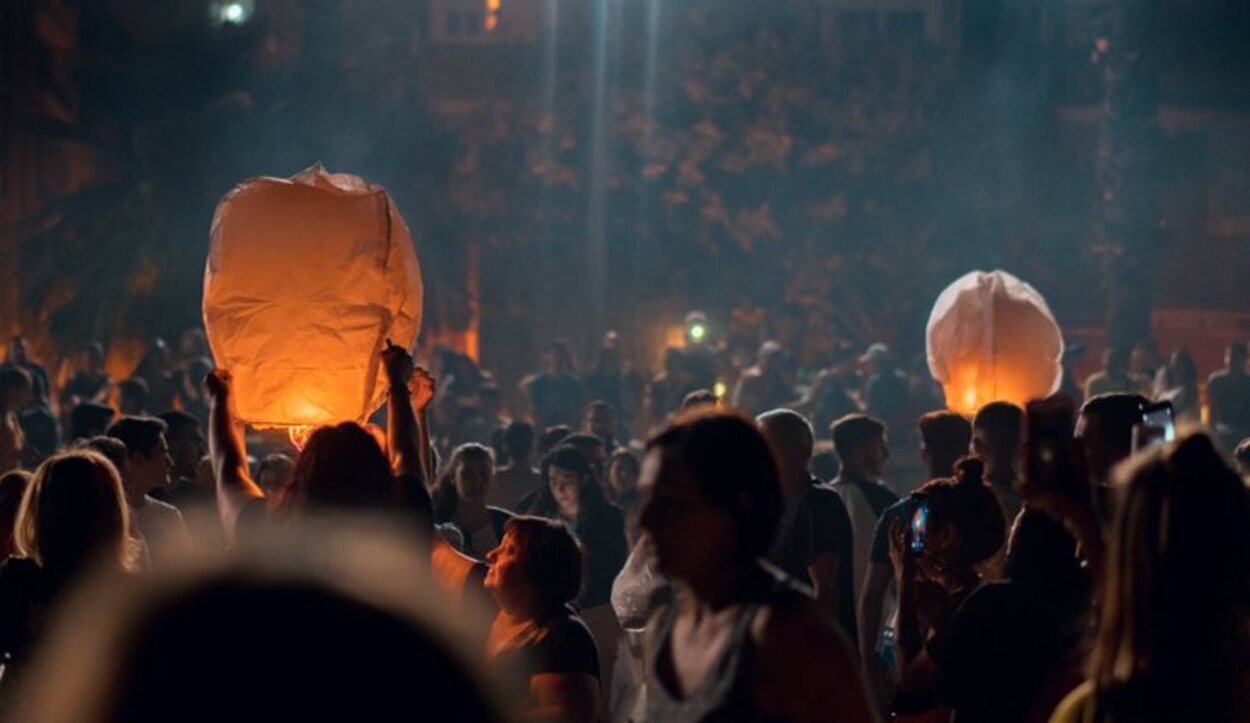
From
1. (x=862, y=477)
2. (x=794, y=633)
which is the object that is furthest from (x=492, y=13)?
(x=794, y=633)

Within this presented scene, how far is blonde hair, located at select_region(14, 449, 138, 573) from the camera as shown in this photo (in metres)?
5.14

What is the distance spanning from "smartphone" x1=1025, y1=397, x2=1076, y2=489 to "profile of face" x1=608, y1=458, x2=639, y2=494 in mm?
7817

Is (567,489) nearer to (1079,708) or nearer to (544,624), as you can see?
(544,624)

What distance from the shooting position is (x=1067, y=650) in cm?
471

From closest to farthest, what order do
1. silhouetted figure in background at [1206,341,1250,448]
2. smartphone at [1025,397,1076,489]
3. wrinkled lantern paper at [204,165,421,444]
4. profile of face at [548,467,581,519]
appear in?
smartphone at [1025,397,1076,489] < wrinkled lantern paper at [204,165,421,444] < profile of face at [548,467,581,519] < silhouetted figure in background at [1206,341,1250,448]

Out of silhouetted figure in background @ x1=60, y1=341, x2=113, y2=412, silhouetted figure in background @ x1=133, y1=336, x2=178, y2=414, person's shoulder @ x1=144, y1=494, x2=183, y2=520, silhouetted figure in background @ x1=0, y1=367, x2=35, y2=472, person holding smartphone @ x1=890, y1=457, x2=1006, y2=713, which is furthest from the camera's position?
silhouetted figure in background @ x1=133, y1=336, x2=178, y2=414

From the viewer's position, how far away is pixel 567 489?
31.4 feet

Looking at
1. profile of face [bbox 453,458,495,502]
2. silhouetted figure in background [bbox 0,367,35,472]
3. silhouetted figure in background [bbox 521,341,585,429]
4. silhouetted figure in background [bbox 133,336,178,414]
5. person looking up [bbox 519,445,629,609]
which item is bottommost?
silhouetted figure in background [bbox 133,336,178,414]

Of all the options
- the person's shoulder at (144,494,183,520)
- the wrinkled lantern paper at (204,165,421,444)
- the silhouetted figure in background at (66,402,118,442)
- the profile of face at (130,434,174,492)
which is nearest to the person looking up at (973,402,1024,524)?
the wrinkled lantern paper at (204,165,421,444)

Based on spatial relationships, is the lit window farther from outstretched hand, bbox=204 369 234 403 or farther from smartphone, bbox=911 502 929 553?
smartphone, bbox=911 502 929 553

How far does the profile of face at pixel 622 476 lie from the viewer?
38.2 feet

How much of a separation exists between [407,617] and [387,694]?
7 cm

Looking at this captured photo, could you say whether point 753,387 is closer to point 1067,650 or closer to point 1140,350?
point 1140,350

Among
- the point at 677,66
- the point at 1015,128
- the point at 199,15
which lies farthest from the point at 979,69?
the point at 199,15
